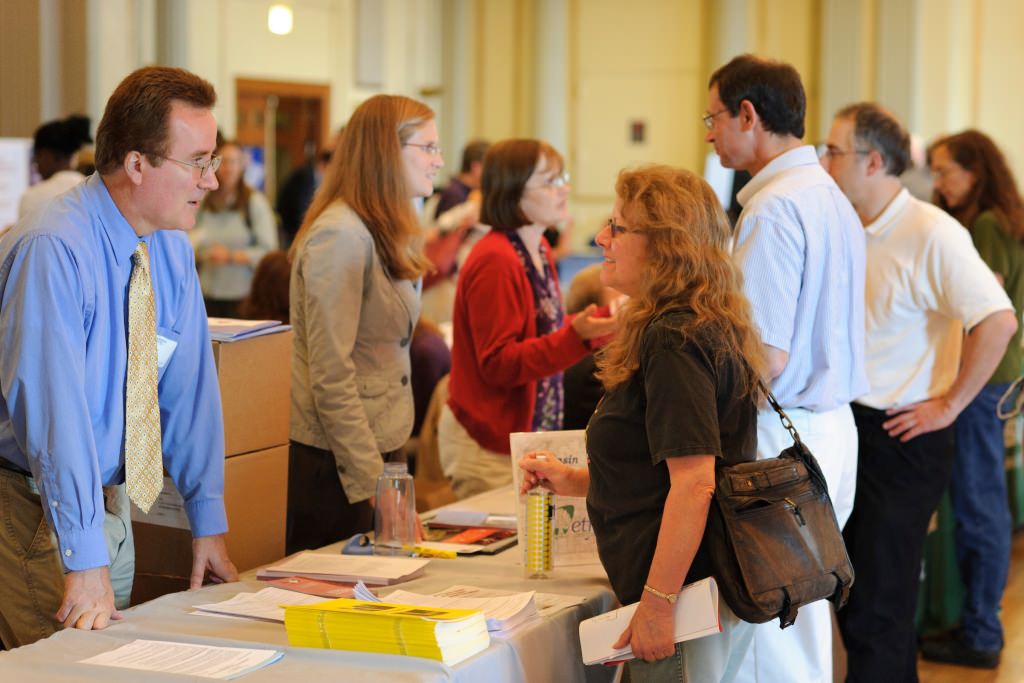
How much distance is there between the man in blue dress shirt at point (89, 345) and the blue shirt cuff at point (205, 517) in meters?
0.05

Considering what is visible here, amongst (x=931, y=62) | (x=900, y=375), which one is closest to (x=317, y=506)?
(x=900, y=375)

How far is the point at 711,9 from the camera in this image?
40.0 feet

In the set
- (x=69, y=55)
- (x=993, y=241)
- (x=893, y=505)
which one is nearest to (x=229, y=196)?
(x=69, y=55)

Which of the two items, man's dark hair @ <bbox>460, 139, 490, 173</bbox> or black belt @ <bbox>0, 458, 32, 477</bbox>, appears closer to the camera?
black belt @ <bbox>0, 458, 32, 477</bbox>

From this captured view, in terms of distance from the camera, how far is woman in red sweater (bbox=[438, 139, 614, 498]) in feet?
10.1

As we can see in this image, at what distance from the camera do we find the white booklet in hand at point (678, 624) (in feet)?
6.30

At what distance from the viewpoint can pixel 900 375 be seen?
3217 millimetres

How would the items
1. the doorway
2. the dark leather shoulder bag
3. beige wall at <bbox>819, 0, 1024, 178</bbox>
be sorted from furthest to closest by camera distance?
beige wall at <bbox>819, 0, 1024, 178</bbox> → the doorway → the dark leather shoulder bag

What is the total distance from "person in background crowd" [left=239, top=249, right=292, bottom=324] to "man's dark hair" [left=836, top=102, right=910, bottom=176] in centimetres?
179

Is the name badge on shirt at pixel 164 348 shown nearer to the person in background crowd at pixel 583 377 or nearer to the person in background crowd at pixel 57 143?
the person in background crowd at pixel 583 377

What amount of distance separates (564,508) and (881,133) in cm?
151

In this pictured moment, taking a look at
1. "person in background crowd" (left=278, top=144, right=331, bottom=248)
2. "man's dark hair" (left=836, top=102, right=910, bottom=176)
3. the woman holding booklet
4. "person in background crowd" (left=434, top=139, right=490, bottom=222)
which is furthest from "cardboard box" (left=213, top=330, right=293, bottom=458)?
"person in background crowd" (left=278, top=144, right=331, bottom=248)

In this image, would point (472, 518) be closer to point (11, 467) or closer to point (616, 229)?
point (616, 229)

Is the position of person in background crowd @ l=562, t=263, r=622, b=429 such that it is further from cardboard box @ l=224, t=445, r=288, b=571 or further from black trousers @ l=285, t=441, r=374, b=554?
cardboard box @ l=224, t=445, r=288, b=571
